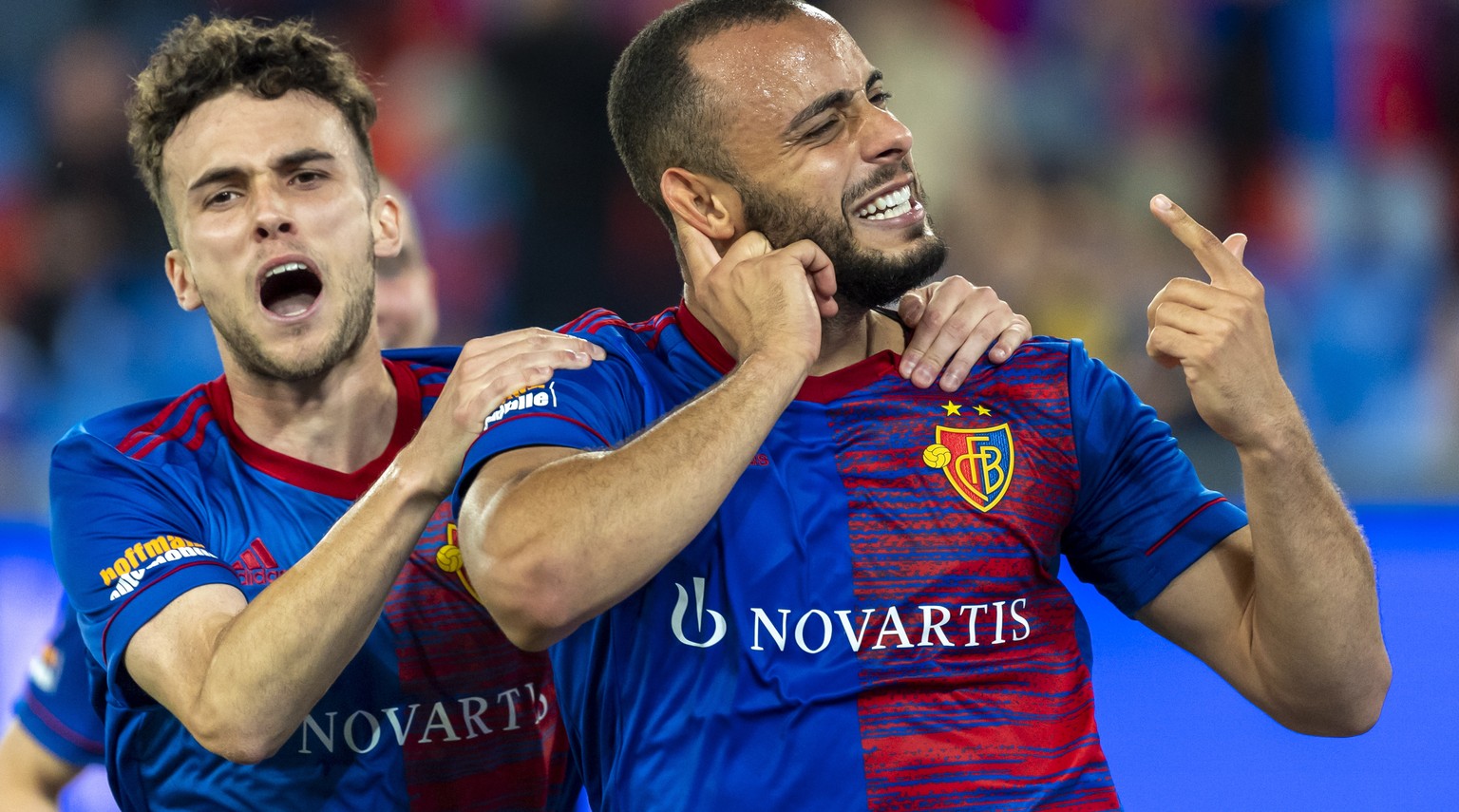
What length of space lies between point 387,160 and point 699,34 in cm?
616

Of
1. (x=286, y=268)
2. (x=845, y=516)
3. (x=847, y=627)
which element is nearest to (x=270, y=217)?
(x=286, y=268)

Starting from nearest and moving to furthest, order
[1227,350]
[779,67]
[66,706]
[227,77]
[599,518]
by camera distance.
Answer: [599,518], [1227,350], [779,67], [227,77], [66,706]

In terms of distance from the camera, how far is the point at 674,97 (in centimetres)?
318

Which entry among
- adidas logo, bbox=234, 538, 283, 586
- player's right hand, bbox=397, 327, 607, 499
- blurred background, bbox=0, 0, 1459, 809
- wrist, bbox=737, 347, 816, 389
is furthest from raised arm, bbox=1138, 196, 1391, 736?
blurred background, bbox=0, 0, 1459, 809

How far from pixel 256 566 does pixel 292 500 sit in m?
0.17

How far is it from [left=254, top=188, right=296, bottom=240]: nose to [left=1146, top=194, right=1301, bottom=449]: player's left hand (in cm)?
182

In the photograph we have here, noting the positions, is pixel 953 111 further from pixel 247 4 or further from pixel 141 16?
pixel 141 16

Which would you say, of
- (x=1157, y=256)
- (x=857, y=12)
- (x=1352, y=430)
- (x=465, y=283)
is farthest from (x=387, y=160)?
(x=1352, y=430)

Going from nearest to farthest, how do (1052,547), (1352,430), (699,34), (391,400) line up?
(1052,547) < (699,34) < (391,400) < (1352,430)

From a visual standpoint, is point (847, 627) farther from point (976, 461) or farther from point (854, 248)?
point (854, 248)

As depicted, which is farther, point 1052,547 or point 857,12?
point 857,12

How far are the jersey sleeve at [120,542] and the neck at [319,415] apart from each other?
0.78ft

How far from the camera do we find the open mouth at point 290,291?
3.41 metres

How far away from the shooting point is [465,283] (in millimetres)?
9023
